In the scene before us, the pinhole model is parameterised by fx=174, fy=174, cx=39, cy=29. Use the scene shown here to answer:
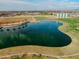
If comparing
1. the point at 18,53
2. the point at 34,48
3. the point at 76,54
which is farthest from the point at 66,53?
the point at 18,53

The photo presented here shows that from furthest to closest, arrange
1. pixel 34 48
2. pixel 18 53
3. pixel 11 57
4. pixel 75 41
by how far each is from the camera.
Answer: pixel 75 41 < pixel 34 48 < pixel 18 53 < pixel 11 57

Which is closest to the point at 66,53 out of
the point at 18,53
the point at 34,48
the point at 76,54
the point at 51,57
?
the point at 76,54

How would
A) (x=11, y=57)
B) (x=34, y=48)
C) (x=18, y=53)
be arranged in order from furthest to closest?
(x=34, y=48) → (x=18, y=53) → (x=11, y=57)

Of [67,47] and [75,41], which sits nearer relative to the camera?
[67,47]

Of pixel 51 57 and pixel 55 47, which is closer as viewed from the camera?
pixel 51 57

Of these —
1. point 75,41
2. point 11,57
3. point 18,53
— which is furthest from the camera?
point 75,41

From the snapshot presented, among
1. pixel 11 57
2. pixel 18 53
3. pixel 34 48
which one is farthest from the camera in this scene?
pixel 34 48

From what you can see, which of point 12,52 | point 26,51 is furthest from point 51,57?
point 12,52

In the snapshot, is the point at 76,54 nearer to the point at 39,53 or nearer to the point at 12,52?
the point at 39,53

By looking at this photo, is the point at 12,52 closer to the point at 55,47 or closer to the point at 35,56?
the point at 35,56
